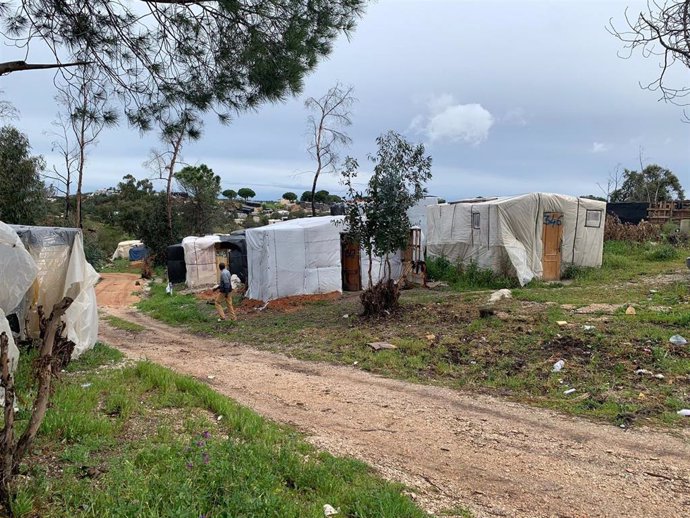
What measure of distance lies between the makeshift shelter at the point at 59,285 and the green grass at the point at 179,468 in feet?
9.65

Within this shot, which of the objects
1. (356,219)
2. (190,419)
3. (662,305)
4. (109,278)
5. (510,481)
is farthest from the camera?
(109,278)

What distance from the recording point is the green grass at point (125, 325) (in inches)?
470

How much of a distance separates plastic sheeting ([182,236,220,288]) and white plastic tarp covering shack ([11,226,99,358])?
11730 millimetres

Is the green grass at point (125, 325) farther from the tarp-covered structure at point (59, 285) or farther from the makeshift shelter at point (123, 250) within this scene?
the makeshift shelter at point (123, 250)

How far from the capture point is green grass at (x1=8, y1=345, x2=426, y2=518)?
2771mm

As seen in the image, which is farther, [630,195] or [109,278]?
[630,195]

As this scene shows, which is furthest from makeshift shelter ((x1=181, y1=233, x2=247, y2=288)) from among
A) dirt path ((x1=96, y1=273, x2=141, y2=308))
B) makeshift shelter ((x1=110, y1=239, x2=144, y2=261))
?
makeshift shelter ((x1=110, y1=239, x2=144, y2=261))

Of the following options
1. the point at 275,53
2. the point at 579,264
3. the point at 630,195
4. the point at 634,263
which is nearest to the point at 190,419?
the point at 275,53

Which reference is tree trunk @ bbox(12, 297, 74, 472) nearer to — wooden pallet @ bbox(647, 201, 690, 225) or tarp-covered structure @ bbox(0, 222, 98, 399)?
tarp-covered structure @ bbox(0, 222, 98, 399)

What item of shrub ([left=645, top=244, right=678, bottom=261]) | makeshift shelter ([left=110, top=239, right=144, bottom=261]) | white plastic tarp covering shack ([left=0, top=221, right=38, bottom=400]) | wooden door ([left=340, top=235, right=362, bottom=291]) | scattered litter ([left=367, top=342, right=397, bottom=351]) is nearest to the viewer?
white plastic tarp covering shack ([left=0, top=221, right=38, bottom=400])

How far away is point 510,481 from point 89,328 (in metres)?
6.63

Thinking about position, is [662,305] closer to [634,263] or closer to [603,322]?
[603,322]

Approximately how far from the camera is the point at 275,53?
5324 mm

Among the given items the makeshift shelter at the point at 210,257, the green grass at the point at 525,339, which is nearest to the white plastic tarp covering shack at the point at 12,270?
the green grass at the point at 525,339
